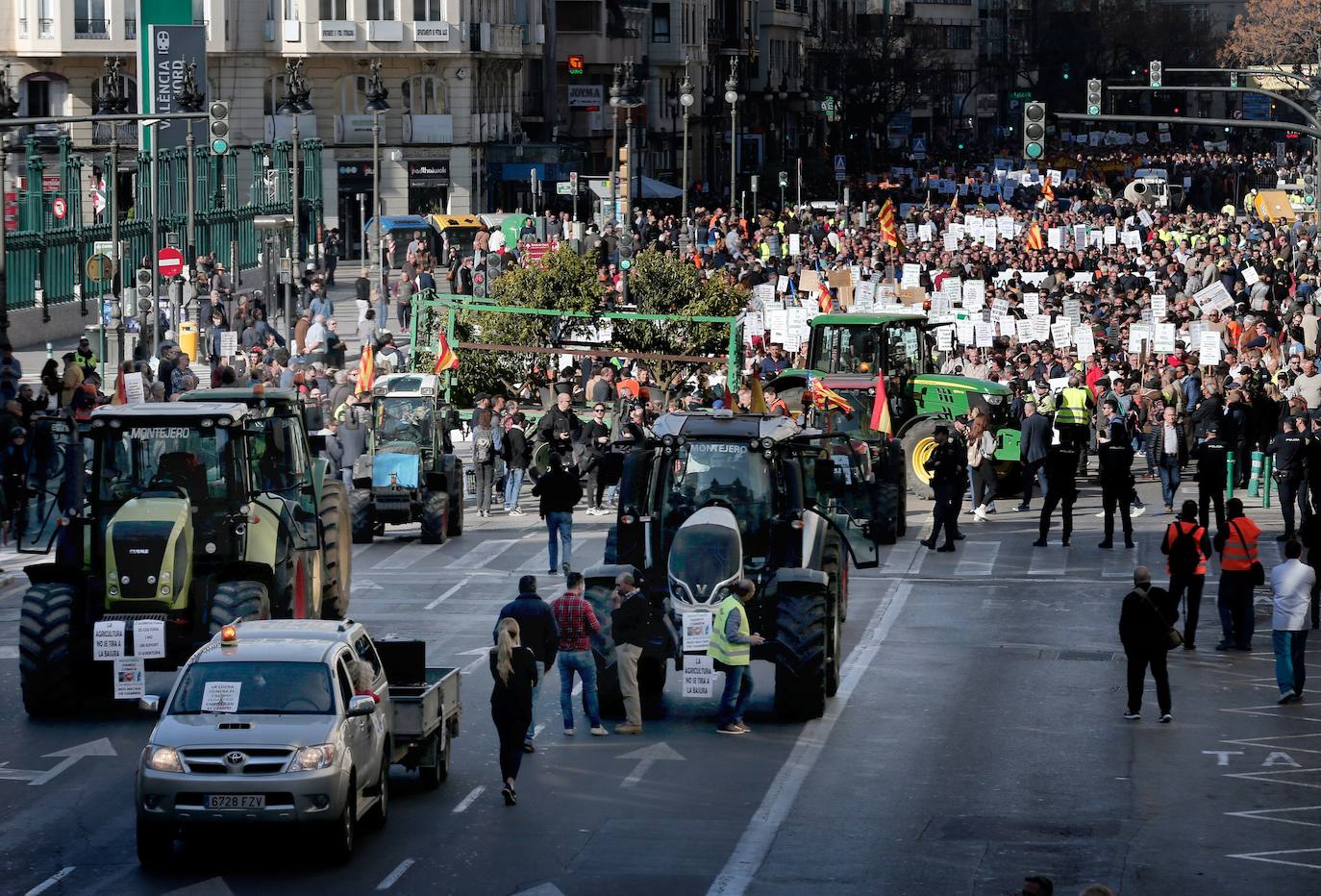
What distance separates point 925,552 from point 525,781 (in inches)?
557

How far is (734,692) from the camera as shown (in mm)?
20938

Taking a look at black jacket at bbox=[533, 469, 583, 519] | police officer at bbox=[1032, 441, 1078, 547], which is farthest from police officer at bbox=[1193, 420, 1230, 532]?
black jacket at bbox=[533, 469, 583, 519]

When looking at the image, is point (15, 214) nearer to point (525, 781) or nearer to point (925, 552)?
point (925, 552)

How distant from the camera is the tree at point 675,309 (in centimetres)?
4300

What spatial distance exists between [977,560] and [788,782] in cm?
1307

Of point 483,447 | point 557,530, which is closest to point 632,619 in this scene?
point 557,530

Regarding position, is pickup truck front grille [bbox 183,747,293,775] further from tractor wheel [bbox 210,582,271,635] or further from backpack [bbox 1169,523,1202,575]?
backpack [bbox 1169,523,1202,575]

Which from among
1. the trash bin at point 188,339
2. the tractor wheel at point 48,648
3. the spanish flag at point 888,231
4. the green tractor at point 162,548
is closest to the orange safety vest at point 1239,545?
the green tractor at point 162,548

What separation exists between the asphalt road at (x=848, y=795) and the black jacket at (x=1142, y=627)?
0.70 metres

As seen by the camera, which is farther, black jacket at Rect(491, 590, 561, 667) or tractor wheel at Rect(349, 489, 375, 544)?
tractor wheel at Rect(349, 489, 375, 544)

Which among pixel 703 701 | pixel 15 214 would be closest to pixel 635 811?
pixel 703 701

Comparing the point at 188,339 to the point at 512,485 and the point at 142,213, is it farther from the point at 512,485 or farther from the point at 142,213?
the point at 142,213

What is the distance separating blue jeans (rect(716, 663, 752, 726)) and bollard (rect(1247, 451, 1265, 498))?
17.3 m

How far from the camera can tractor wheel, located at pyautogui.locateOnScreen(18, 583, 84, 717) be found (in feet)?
68.8
